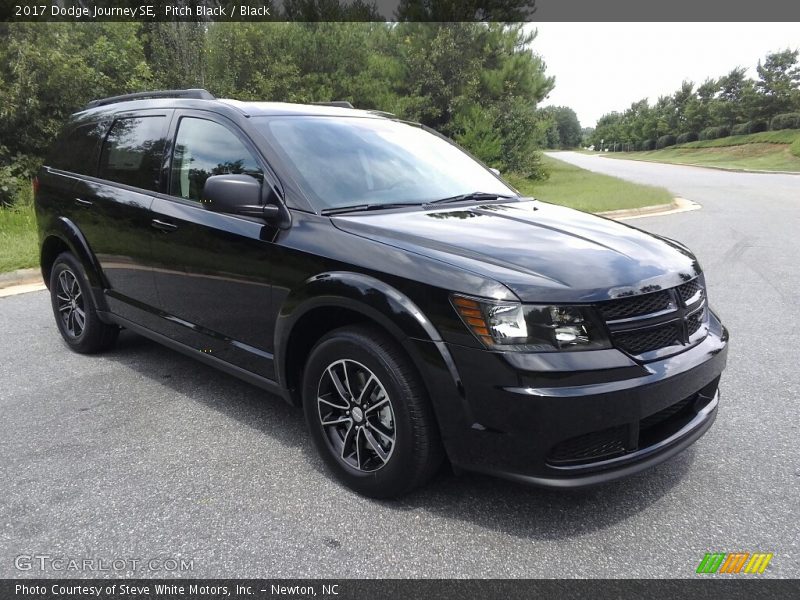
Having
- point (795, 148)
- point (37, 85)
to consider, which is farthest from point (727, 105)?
point (37, 85)

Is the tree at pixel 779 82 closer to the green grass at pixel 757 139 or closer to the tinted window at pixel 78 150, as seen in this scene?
the green grass at pixel 757 139

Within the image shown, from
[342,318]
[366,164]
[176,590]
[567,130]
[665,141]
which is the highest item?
[567,130]

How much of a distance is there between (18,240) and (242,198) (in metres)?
7.75

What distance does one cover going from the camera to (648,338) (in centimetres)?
272

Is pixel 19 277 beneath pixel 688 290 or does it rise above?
beneath

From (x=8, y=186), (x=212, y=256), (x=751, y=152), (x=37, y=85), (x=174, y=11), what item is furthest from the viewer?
(x=751, y=152)

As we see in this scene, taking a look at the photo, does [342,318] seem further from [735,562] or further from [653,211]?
[653,211]

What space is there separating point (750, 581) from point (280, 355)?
7.29ft

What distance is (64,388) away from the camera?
4438 mm

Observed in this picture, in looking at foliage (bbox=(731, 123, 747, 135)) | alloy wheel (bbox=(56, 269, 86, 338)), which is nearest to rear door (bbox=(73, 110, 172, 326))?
alloy wheel (bbox=(56, 269, 86, 338))

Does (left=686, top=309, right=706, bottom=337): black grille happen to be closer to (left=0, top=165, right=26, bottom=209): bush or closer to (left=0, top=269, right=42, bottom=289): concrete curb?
(left=0, top=269, right=42, bottom=289): concrete curb

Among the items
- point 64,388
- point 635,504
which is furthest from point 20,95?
point 635,504

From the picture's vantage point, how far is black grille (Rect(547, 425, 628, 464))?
257 cm

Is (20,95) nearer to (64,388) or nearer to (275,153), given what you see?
(64,388)
